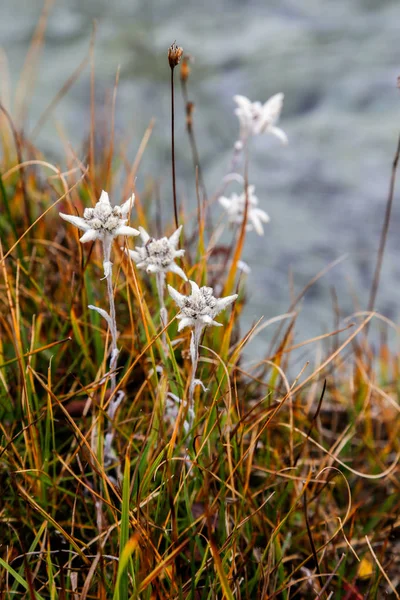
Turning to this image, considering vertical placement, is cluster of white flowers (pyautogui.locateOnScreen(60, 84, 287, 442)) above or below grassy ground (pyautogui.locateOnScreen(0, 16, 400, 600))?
above

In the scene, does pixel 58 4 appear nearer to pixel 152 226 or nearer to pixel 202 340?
pixel 152 226

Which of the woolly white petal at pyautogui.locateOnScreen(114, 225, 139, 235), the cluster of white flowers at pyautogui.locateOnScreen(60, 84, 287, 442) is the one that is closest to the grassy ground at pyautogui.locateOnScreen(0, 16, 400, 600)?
the cluster of white flowers at pyautogui.locateOnScreen(60, 84, 287, 442)

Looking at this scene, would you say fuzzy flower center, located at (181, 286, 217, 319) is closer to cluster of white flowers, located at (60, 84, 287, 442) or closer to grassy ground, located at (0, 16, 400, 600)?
cluster of white flowers, located at (60, 84, 287, 442)

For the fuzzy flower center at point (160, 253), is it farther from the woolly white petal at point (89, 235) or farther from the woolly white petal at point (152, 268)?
the woolly white petal at point (89, 235)

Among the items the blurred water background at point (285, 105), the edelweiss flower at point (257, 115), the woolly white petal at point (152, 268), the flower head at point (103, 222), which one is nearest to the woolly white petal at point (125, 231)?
the flower head at point (103, 222)

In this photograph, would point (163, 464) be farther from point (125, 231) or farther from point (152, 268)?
point (125, 231)

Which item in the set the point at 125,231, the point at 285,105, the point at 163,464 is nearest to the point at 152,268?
the point at 125,231
